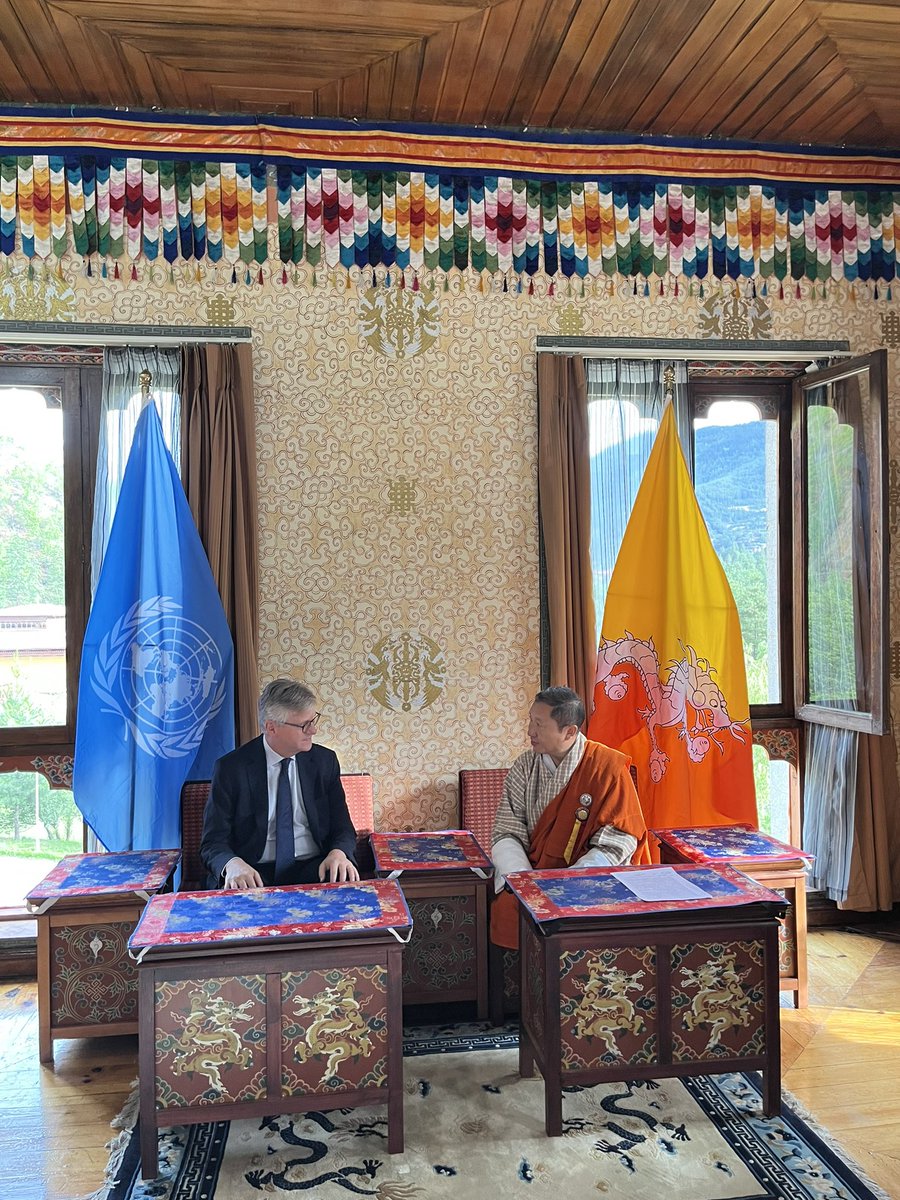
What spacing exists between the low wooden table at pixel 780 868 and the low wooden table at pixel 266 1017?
1.38 metres

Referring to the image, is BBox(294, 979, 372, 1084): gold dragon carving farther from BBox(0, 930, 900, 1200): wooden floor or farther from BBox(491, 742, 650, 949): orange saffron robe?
BBox(491, 742, 650, 949): orange saffron robe

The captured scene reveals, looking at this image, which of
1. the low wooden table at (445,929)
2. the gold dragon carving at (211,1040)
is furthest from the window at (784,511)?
the gold dragon carving at (211,1040)

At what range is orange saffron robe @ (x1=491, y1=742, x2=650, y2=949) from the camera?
3205 mm

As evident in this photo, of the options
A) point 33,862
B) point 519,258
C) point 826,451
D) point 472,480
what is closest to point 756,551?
point 826,451

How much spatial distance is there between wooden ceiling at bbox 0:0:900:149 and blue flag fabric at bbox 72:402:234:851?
1.26m

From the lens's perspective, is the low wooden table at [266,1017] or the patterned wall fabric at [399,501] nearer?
the low wooden table at [266,1017]

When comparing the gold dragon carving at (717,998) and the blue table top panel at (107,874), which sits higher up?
the blue table top panel at (107,874)

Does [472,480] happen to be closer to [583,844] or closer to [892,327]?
[583,844]

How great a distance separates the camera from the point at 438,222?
4.05 metres

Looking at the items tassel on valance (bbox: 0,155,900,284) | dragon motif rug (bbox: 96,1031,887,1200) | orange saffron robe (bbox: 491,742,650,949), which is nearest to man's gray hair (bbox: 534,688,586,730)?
orange saffron robe (bbox: 491,742,650,949)

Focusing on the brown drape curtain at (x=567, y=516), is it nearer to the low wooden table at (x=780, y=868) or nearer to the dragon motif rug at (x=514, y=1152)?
the low wooden table at (x=780, y=868)

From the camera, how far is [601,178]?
4.14 meters

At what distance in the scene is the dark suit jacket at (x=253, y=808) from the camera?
3.16 m

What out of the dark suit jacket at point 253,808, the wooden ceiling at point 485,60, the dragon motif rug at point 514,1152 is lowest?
the dragon motif rug at point 514,1152
